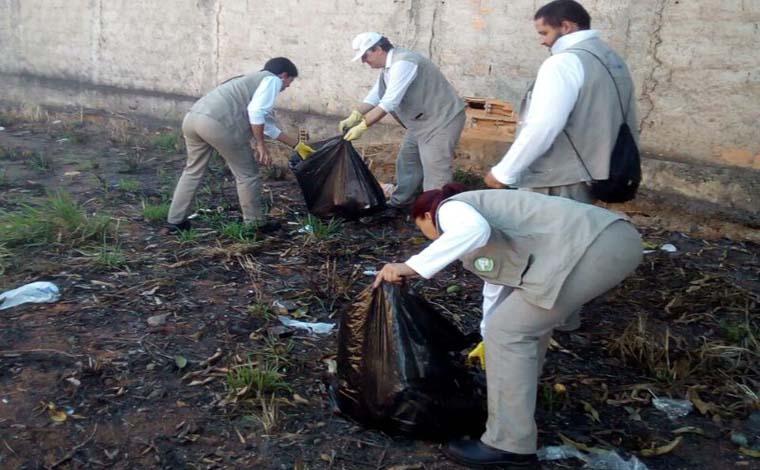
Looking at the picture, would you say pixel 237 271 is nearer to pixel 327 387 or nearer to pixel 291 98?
pixel 327 387

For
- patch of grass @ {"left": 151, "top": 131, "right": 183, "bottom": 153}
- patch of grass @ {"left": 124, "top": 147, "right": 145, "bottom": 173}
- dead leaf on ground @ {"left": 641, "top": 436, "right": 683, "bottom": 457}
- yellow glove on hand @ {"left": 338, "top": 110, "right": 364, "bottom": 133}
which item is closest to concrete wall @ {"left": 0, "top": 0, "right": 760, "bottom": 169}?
patch of grass @ {"left": 151, "top": 131, "right": 183, "bottom": 153}

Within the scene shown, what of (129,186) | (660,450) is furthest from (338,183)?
(660,450)

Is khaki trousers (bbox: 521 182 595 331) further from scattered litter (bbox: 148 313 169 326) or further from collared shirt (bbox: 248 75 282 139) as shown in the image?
collared shirt (bbox: 248 75 282 139)

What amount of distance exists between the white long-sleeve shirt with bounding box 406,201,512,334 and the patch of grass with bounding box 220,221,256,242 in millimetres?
2695

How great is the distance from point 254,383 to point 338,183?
2.48 metres

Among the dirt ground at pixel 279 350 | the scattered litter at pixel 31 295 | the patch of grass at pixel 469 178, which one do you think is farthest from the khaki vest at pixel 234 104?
the patch of grass at pixel 469 178

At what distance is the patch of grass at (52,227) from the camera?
15.7ft

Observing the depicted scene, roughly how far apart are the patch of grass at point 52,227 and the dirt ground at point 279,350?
6cm

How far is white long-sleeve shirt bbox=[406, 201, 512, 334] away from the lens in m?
2.47

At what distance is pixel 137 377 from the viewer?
3.32m

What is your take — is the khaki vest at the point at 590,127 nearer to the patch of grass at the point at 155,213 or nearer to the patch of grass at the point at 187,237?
the patch of grass at the point at 187,237

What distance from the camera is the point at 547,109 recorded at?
3459 mm

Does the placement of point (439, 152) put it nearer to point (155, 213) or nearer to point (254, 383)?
point (155, 213)

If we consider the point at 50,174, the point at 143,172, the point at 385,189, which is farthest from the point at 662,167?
the point at 50,174
